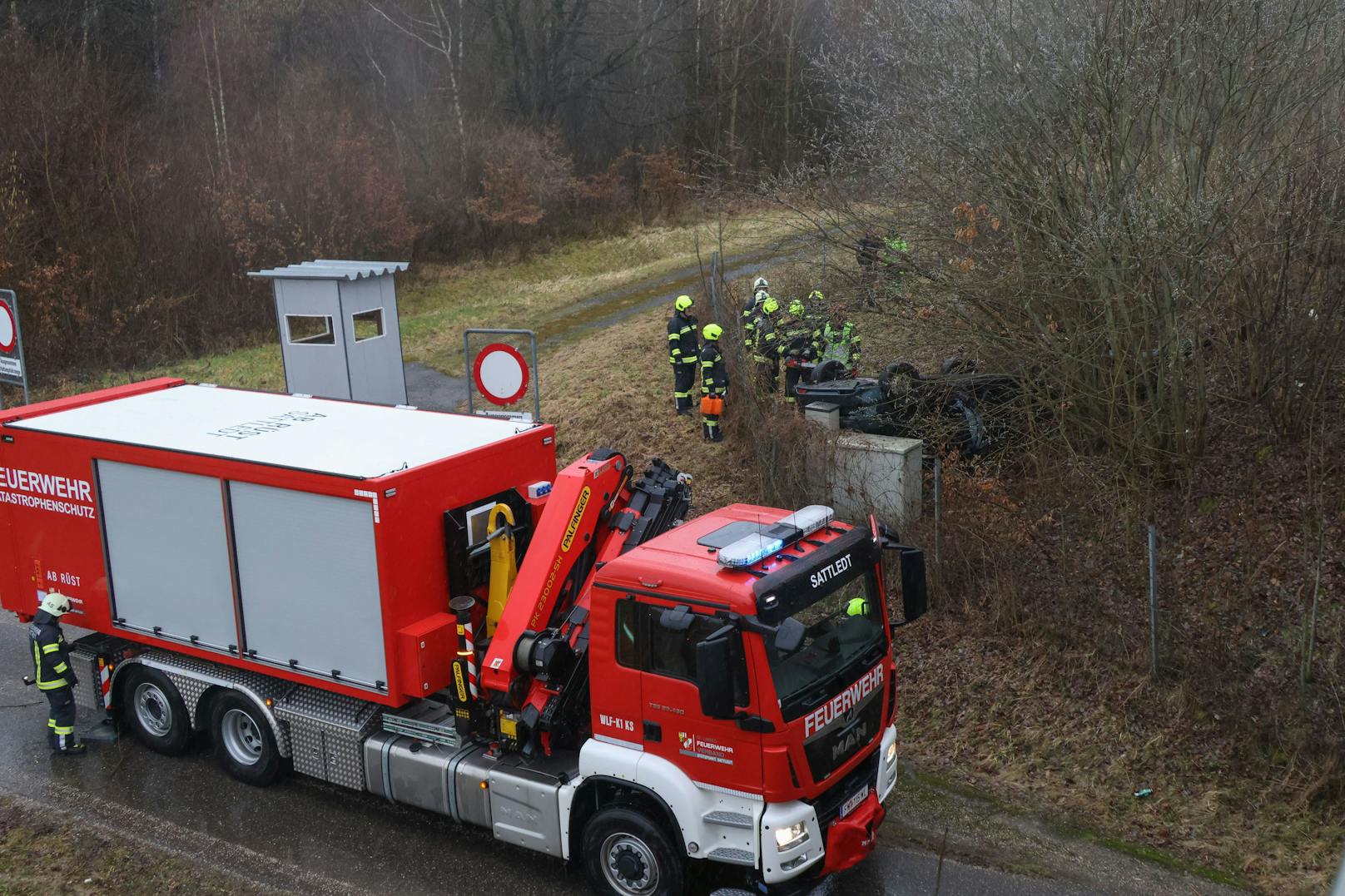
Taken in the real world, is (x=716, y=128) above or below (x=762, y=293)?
above

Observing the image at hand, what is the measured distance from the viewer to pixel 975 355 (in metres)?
12.1

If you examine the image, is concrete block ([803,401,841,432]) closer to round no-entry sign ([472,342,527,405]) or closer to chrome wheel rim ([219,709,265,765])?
round no-entry sign ([472,342,527,405])

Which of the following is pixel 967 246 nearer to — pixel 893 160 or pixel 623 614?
pixel 893 160

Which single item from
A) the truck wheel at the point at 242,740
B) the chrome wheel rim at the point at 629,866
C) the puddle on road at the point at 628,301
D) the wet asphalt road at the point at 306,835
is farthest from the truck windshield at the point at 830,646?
the puddle on road at the point at 628,301

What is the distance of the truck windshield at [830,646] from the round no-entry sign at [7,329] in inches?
424

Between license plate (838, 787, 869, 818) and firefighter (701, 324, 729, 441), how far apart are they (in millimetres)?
8153

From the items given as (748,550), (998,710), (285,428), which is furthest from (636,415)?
(748,550)

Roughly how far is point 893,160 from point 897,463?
3.17 meters

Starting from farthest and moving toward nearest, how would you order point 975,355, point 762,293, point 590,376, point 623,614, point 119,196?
point 119,196, point 590,376, point 762,293, point 975,355, point 623,614

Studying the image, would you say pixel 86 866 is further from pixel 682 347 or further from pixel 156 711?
pixel 682 347

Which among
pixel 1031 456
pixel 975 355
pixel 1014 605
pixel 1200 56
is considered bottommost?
pixel 1014 605

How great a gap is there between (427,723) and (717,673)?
107 inches

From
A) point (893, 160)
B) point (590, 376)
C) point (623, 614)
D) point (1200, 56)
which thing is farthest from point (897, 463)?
point (590, 376)

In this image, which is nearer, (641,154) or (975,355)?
(975,355)
